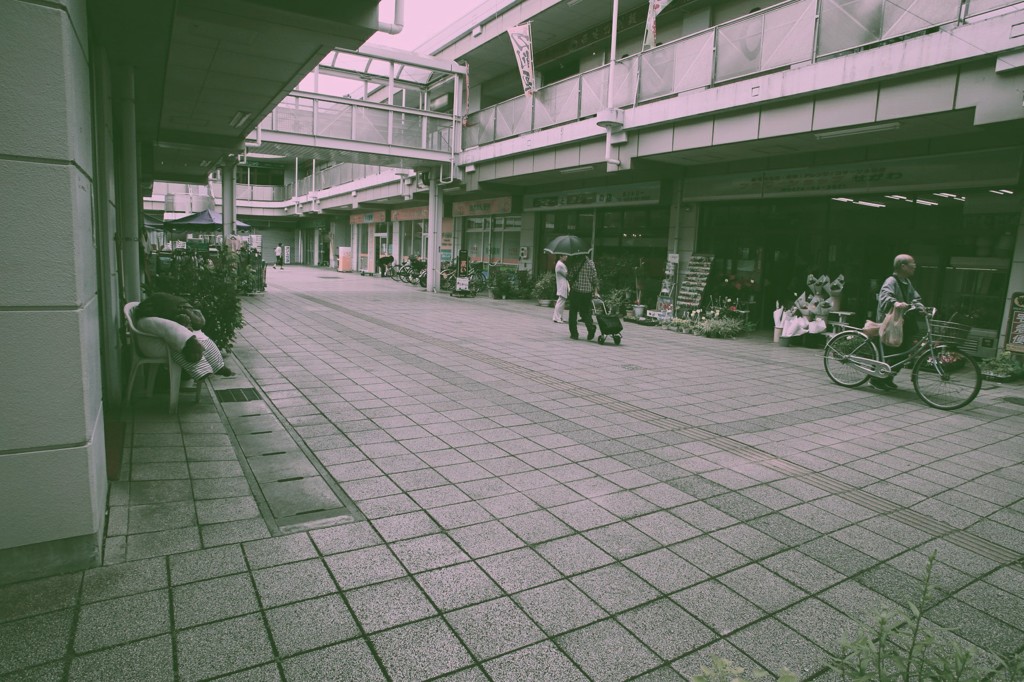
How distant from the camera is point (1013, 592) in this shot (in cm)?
319

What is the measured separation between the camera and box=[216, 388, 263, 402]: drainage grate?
6262 mm

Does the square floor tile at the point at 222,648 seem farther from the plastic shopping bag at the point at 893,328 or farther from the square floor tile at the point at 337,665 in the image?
the plastic shopping bag at the point at 893,328

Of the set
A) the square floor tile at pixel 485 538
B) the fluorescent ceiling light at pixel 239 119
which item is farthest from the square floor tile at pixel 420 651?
the fluorescent ceiling light at pixel 239 119

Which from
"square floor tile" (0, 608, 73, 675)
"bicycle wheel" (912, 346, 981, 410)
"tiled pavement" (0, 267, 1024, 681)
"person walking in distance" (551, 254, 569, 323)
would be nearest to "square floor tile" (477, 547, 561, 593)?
"tiled pavement" (0, 267, 1024, 681)

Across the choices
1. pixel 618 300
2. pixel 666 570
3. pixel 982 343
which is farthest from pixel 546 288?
pixel 666 570

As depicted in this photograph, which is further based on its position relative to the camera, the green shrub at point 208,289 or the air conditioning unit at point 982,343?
the air conditioning unit at point 982,343

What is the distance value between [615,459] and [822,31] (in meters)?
8.43

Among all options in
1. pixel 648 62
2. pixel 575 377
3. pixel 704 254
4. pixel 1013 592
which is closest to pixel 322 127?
pixel 648 62

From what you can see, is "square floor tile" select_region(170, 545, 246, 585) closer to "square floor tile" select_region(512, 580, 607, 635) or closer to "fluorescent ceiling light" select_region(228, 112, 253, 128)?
"square floor tile" select_region(512, 580, 607, 635)

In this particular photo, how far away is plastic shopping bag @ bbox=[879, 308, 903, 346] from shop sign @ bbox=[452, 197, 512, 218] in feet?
49.6

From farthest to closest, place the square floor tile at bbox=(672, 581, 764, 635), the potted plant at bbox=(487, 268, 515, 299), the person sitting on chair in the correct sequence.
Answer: the potted plant at bbox=(487, 268, 515, 299), the person sitting on chair, the square floor tile at bbox=(672, 581, 764, 635)

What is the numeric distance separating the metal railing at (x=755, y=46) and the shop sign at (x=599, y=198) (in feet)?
8.56

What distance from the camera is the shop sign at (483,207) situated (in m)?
21.6

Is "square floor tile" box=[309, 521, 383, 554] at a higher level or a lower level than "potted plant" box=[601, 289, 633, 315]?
lower
